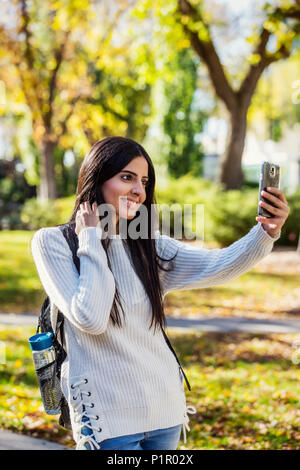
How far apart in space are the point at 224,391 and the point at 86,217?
164 inches

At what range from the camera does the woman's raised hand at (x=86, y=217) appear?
200 cm

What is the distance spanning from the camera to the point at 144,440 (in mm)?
1990

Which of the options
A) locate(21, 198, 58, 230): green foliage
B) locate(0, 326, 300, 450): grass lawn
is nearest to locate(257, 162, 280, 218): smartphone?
locate(0, 326, 300, 450): grass lawn

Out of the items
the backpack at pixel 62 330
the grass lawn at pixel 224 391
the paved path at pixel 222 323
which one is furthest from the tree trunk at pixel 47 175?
the backpack at pixel 62 330

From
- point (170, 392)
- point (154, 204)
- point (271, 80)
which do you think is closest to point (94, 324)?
point (170, 392)

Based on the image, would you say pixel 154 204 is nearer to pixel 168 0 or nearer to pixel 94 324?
pixel 94 324

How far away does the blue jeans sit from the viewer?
1.88 m

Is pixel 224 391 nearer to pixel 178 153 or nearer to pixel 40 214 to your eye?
pixel 40 214

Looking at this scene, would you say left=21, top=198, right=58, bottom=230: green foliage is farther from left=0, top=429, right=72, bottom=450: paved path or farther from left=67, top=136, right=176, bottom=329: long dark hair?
left=67, top=136, right=176, bottom=329: long dark hair

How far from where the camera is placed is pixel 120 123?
30.0 m

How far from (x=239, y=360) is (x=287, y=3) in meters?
7.52

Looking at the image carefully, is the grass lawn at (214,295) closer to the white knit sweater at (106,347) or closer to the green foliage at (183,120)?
the white knit sweater at (106,347)

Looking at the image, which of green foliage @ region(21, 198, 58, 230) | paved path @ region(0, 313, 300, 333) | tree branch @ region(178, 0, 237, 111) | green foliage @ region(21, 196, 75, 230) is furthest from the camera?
green foliage @ region(21, 198, 58, 230)

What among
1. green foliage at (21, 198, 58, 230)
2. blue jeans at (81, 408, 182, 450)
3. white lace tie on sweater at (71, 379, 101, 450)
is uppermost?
white lace tie on sweater at (71, 379, 101, 450)
